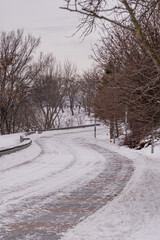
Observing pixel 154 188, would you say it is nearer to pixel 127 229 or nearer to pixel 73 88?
pixel 127 229

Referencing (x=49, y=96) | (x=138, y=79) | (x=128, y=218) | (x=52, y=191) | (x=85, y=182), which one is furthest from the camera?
(x=49, y=96)

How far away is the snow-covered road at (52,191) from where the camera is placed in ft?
22.0

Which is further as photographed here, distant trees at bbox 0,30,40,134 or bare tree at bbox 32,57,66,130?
bare tree at bbox 32,57,66,130

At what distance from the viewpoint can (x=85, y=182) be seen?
11641 mm

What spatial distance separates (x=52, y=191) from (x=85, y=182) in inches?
74.2

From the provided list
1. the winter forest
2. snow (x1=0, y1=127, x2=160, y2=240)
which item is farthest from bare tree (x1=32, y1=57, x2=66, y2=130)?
snow (x1=0, y1=127, x2=160, y2=240)

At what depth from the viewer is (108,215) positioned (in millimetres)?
7344

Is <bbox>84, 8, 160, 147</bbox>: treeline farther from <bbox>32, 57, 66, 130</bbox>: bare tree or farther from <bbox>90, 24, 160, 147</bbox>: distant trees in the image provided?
<bbox>32, 57, 66, 130</bbox>: bare tree

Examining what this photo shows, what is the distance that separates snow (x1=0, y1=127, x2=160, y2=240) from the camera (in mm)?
6281

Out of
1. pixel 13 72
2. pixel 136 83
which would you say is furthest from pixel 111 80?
pixel 13 72

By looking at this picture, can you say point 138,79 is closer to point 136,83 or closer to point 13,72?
→ point 136,83

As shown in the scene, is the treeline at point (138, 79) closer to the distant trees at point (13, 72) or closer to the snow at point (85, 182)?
the snow at point (85, 182)

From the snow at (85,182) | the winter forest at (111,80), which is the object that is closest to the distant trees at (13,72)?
the winter forest at (111,80)

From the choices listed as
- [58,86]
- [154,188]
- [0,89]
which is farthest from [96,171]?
[58,86]
